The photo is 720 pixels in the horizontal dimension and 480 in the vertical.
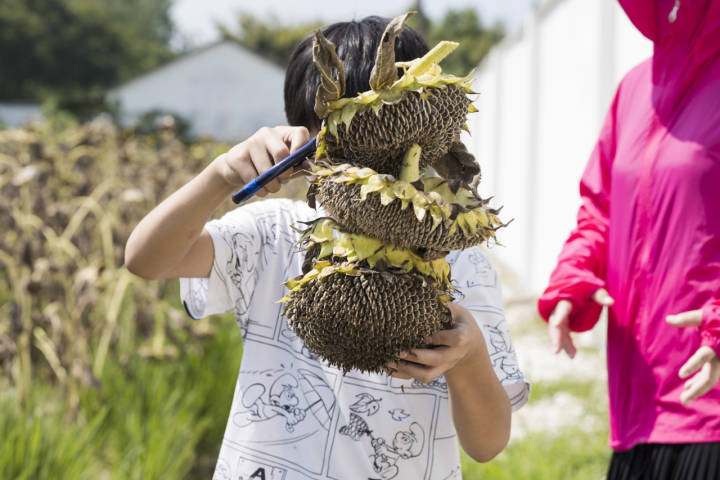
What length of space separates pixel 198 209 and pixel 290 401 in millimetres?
451

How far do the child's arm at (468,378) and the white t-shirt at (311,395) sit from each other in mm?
100

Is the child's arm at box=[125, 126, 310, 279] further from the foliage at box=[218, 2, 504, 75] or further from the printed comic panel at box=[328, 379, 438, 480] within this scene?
the foliage at box=[218, 2, 504, 75]

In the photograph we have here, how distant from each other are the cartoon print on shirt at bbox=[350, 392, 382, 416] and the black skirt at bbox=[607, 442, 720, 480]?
32.9 inches

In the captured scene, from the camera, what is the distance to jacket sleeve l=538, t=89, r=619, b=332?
1972mm

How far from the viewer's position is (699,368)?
165 cm

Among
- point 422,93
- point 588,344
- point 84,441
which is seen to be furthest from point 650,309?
point 588,344

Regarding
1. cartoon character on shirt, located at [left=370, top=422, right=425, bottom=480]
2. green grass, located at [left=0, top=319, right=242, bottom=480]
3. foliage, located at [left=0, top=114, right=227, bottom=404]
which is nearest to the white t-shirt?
cartoon character on shirt, located at [left=370, top=422, right=425, bottom=480]

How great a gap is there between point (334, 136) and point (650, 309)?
4.00 ft

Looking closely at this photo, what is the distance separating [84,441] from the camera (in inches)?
96.8

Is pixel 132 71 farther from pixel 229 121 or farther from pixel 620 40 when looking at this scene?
pixel 620 40

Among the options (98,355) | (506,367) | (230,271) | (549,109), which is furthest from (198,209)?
(549,109)

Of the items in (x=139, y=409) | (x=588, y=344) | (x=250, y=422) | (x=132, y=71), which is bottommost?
(x=588, y=344)

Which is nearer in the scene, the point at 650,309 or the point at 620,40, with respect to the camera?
the point at 650,309

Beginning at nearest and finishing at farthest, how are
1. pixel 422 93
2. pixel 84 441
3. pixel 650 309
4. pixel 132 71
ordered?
pixel 422 93, pixel 650 309, pixel 84 441, pixel 132 71
